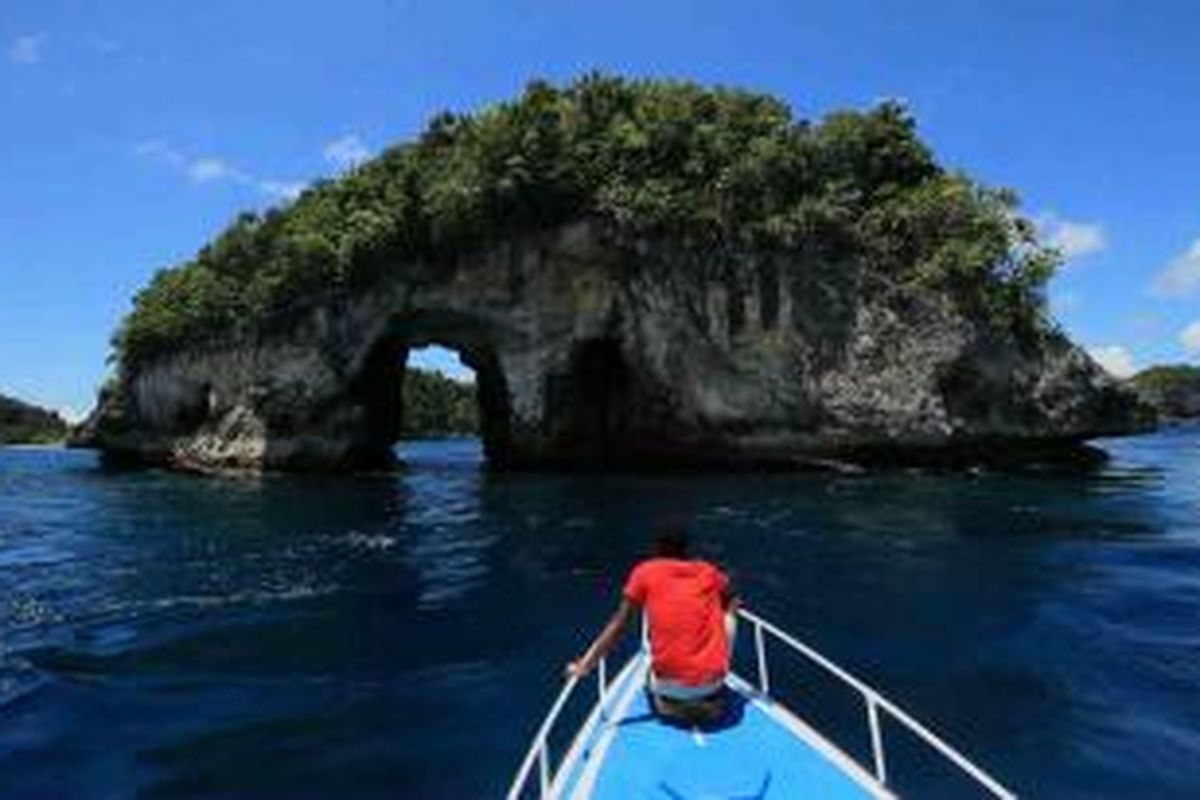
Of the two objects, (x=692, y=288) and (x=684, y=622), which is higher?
(x=692, y=288)

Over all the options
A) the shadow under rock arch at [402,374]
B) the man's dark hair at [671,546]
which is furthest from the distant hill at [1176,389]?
the man's dark hair at [671,546]

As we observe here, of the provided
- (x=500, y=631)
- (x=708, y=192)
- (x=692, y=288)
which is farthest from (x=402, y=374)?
(x=500, y=631)

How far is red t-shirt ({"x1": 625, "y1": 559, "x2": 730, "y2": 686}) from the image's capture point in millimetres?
8586

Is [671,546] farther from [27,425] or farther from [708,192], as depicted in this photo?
[27,425]

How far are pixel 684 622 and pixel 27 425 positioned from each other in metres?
151

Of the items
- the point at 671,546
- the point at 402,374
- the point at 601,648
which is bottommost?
the point at 601,648

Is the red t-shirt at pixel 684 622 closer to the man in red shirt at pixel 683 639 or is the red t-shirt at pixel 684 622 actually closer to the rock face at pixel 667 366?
the man in red shirt at pixel 683 639

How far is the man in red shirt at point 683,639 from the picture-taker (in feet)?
28.2

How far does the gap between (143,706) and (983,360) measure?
2948 cm

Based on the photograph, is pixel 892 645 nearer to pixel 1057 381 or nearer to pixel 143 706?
pixel 143 706

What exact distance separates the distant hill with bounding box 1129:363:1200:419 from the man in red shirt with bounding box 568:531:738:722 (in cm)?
15428

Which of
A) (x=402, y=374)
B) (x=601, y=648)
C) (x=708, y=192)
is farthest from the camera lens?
(x=402, y=374)

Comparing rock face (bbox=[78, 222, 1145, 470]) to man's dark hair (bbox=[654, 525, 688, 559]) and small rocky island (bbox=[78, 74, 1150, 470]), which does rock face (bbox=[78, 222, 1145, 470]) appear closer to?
small rocky island (bbox=[78, 74, 1150, 470])

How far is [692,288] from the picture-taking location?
39.2 m
